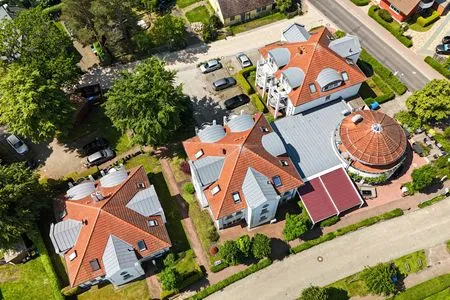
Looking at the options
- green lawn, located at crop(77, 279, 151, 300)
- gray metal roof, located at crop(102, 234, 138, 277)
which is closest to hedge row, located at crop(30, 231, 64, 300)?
green lawn, located at crop(77, 279, 151, 300)

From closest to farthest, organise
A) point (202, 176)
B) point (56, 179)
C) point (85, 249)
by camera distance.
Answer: point (85, 249) → point (202, 176) → point (56, 179)

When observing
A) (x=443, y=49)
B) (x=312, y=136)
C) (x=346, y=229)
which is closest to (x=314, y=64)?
(x=312, y=136)

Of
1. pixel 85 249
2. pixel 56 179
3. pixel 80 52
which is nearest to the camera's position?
pixel 85 249

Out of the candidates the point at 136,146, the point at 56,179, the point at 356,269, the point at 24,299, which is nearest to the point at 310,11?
the point at 136,146

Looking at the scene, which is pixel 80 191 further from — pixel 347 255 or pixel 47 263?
pixel 347 255

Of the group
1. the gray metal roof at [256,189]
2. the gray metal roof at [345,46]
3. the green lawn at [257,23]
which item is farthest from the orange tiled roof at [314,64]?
the green lawn at [257,23]

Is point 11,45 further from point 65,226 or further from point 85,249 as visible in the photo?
point 85,249
